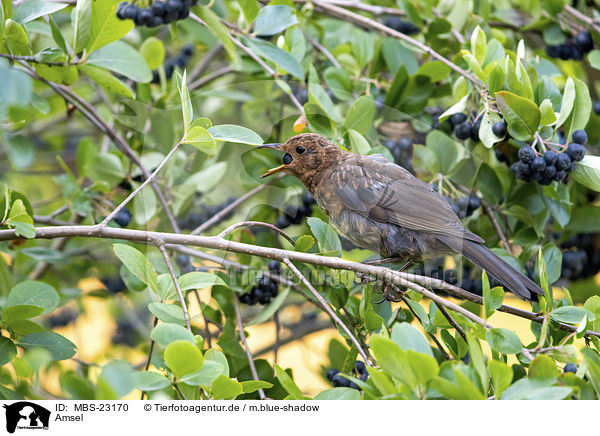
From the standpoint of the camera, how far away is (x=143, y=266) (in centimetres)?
207

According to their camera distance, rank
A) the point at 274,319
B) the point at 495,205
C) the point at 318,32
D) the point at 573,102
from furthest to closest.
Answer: the point at 318,32 → the point at 274,319 → the point at 495,205 → the point at 573,102

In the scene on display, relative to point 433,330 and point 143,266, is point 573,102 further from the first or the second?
point 143,266

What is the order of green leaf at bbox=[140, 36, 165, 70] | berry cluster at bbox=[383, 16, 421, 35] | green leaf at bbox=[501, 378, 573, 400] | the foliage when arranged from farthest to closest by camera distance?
berry cluster at bbox=[383, 16, 421, 35], green leaf at bbox=[140, 36, 165, 70], the foliage, green leaf at bbox=[501, 378, 573, 400]

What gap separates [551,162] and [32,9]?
215 cm

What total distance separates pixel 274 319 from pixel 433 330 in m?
0.99

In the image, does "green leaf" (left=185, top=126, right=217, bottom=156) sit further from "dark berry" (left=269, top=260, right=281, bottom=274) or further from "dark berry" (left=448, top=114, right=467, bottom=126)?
"dark berry" (left=448, top=114, right=467, bottom=126)

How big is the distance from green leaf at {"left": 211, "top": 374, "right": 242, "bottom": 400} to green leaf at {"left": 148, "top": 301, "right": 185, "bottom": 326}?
32 cm

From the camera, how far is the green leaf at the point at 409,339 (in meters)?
1.65

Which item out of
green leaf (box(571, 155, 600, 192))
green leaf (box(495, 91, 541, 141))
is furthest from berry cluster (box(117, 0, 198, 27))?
green leaf (box(571, 155, 600, 192))

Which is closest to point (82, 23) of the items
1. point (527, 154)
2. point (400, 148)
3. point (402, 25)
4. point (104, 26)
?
point (104, 26)

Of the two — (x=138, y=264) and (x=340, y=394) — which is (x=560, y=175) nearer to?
(x=340, y=394)

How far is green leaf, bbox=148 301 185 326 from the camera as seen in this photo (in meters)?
1.96
